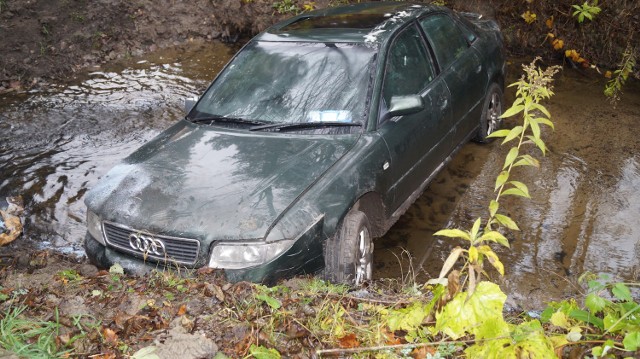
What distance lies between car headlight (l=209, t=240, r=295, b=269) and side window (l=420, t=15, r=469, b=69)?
2.63 meters

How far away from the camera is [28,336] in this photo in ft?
9.75

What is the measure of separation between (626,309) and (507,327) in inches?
20.4

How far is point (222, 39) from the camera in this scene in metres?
10.2

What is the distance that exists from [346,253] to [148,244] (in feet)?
3.90

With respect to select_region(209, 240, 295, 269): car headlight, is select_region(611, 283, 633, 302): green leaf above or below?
above

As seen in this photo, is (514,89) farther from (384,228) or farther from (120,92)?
(120,92)

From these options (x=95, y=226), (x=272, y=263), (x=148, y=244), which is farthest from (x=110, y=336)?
(x=95, y=226)

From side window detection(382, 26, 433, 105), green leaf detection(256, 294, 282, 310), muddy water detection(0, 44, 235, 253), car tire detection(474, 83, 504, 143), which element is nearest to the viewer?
green leaf detection(256, 294, 282, 310)

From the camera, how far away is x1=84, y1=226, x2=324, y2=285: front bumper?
11.8 feet

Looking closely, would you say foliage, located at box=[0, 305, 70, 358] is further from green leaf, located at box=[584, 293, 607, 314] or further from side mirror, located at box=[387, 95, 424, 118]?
side mirror, located at box=[387, 95, 424, 118]

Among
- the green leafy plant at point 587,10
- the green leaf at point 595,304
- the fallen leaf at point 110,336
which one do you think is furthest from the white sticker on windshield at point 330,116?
the green leafy plant at point 587,10

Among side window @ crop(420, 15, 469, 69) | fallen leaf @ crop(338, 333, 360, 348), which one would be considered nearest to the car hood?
fallen leaf @ crop(338, 333, 360, 348)

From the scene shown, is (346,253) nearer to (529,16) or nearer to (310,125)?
(310,125)

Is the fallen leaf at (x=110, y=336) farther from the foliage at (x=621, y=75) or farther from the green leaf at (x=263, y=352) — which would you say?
the foliage at (x=621, y=75)
